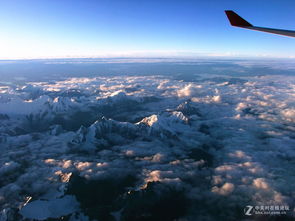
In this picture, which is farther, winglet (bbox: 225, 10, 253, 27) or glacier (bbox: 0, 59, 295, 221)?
glacier (bbox: 0, 59, 295, 221)

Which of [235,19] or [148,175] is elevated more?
[235,19]

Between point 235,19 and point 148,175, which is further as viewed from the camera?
point 148,175

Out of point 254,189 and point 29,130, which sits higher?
point 254,189

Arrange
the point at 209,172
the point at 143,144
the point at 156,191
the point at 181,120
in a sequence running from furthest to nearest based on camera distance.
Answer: the point at 181,120 → the point at 143,144 → the point at 209,172 → the point at 156,191

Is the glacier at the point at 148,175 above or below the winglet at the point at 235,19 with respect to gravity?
below

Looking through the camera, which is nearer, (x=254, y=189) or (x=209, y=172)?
(x=254, y=189)

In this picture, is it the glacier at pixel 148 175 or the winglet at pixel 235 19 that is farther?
the glacier at pixel 148 175

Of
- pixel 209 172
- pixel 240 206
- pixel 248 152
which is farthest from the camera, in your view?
pixel 248 152

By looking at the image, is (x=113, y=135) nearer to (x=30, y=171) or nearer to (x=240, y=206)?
(x=30, y=171)

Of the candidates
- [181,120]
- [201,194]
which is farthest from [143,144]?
[201,194]

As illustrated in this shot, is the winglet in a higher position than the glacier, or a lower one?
higher
